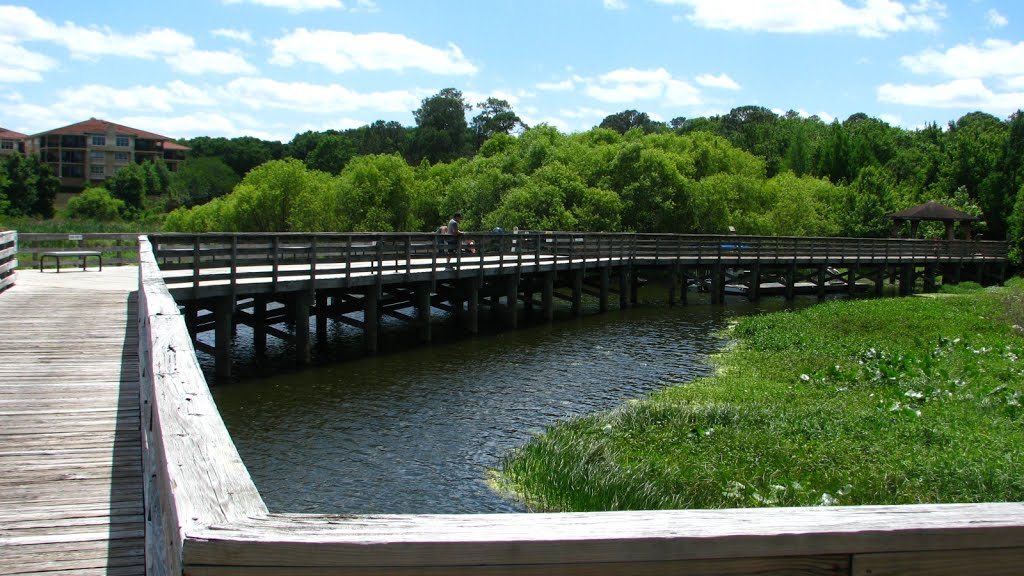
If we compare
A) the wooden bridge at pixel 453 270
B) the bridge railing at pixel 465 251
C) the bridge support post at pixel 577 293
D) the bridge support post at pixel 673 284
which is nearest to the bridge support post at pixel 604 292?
the wooden bridge at pixel 453 270

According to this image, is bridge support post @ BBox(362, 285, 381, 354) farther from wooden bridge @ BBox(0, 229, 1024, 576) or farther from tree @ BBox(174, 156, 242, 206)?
tree @ BBox(174, 156, 242, 206)

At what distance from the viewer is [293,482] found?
11.8 meters

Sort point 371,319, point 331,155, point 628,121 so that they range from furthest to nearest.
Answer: point 628,121 < point 331,155 < point 371,319

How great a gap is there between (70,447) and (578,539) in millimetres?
5623

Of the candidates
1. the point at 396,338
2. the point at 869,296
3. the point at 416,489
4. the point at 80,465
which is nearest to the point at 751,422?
the point at 416,489

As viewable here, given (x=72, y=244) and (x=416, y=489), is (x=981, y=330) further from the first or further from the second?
(x=72, y=244)

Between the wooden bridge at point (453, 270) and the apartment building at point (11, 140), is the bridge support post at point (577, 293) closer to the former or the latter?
the wooden bridge at point (453, 270)

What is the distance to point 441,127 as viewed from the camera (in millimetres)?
115250

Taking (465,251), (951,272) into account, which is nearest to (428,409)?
(465,251)

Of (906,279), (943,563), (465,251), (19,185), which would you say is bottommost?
(906,279)

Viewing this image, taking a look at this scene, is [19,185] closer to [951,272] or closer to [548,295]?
[548,295]

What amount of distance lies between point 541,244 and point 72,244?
18610mm

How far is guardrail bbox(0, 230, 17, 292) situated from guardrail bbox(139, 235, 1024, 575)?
16.5 metres

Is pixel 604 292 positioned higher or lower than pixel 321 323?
higher
